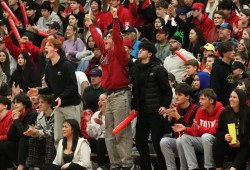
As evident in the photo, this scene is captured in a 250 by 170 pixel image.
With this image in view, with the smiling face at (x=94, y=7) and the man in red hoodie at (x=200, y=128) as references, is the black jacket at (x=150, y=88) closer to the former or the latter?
the man in red hoodie at (x=200, y=128)

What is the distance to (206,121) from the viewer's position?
14.1 metres

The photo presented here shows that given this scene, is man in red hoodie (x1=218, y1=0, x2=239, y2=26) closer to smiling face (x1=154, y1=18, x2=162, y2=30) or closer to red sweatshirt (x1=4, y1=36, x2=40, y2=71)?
smiling face (x1=154, y1=18, x2=162, y2=30)

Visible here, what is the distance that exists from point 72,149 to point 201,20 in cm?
500

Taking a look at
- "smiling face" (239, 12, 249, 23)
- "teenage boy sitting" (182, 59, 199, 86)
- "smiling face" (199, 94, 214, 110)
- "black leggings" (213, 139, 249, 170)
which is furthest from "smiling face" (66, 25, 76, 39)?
"black leggings" (213, 139, 249, 170)

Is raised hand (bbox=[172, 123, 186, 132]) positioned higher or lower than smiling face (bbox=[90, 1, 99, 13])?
lower

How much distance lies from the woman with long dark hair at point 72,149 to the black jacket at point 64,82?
417 mm

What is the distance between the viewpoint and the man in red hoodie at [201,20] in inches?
725

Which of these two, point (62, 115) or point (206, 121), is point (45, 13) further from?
point (206, 121)

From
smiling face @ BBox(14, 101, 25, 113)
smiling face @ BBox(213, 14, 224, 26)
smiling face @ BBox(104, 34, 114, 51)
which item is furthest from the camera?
smiling face @ BBox(213, 14, 224, 26)

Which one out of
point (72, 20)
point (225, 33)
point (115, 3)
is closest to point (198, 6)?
point (225, 33)

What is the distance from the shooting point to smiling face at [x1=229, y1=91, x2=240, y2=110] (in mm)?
13625

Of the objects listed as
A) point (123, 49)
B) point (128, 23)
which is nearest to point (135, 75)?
point (123, 49)

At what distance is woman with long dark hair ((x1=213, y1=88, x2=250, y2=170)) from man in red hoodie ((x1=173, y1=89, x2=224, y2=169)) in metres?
0.22

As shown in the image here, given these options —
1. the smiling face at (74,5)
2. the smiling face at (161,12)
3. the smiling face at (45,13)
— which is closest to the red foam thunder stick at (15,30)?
the smiling face at (45,13)
